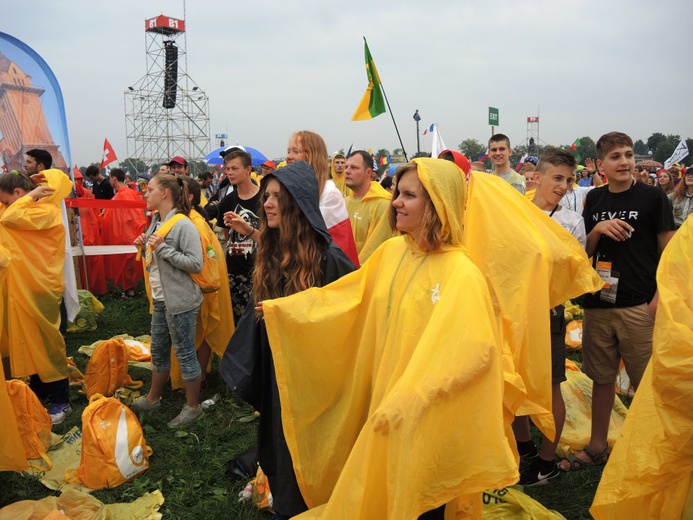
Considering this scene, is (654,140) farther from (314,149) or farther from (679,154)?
(314,149)

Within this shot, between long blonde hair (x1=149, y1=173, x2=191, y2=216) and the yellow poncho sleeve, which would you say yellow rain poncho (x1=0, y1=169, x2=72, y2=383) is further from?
the yellow poncho sleeve

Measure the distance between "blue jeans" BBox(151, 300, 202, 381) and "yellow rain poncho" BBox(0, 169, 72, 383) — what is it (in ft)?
2.84

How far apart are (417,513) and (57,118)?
6.87 meters

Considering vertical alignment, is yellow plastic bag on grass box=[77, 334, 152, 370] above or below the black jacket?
below

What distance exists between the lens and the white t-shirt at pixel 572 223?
12.4 feet

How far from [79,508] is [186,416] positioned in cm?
150

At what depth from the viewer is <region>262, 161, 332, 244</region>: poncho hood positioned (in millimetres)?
3123

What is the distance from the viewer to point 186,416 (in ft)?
15.8

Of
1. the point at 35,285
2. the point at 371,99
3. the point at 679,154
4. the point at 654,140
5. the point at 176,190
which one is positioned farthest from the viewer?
the point at 654,140

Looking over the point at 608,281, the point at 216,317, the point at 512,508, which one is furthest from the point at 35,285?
the point at 608,281

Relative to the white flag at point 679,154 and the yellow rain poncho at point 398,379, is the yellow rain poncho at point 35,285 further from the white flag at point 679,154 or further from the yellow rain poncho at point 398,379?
the white flag at point 679,154

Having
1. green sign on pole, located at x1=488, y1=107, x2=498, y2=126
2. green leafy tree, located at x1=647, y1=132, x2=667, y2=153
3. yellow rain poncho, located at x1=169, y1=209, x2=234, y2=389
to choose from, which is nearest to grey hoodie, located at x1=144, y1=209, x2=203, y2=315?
yellow rain poncho, located at x1=169, y1=209, x2=234, y2=389

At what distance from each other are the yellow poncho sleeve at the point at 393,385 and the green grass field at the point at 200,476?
1.16m

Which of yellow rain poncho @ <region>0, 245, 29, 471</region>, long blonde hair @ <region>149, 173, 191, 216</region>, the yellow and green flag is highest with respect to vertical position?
the yellow and green flag
